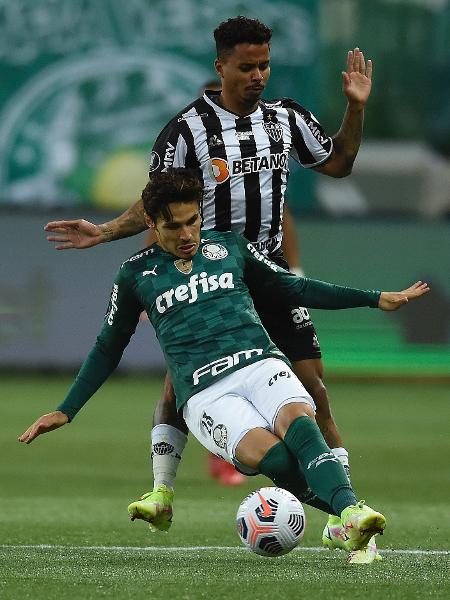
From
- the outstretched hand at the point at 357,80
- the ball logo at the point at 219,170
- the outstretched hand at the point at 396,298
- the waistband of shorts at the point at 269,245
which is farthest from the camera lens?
the outstretched hand at the point at 357,80

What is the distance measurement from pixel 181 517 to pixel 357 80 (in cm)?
249

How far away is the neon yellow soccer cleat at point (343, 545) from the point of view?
253 inches

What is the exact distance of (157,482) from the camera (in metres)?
7.23

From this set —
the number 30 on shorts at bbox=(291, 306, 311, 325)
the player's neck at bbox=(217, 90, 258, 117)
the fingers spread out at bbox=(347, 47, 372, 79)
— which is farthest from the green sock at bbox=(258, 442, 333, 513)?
the fingers spread out at bbox=(347, 47, 372, 79)

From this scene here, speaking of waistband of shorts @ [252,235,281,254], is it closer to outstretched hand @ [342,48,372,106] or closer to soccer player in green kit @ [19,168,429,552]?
soccer player in green kit @ [19,168,429,552]

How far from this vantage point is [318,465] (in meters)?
5.99

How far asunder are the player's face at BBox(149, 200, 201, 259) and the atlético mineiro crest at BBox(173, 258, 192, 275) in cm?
4

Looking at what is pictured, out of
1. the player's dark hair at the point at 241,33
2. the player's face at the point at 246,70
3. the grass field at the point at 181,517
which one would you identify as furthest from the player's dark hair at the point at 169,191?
the grass field at the point at 181,517

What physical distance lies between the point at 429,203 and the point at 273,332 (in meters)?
→ 16.3

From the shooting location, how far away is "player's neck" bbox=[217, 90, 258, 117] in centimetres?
693

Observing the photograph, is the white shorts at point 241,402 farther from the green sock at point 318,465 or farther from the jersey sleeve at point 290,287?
the jersey sleeve at point 290,287

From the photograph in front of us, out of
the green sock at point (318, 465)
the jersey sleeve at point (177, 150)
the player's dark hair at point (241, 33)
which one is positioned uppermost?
the player's dark hair at point (241, 33)

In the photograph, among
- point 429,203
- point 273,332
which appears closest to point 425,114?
point 429,203

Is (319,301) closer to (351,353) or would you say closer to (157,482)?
(157,482)
